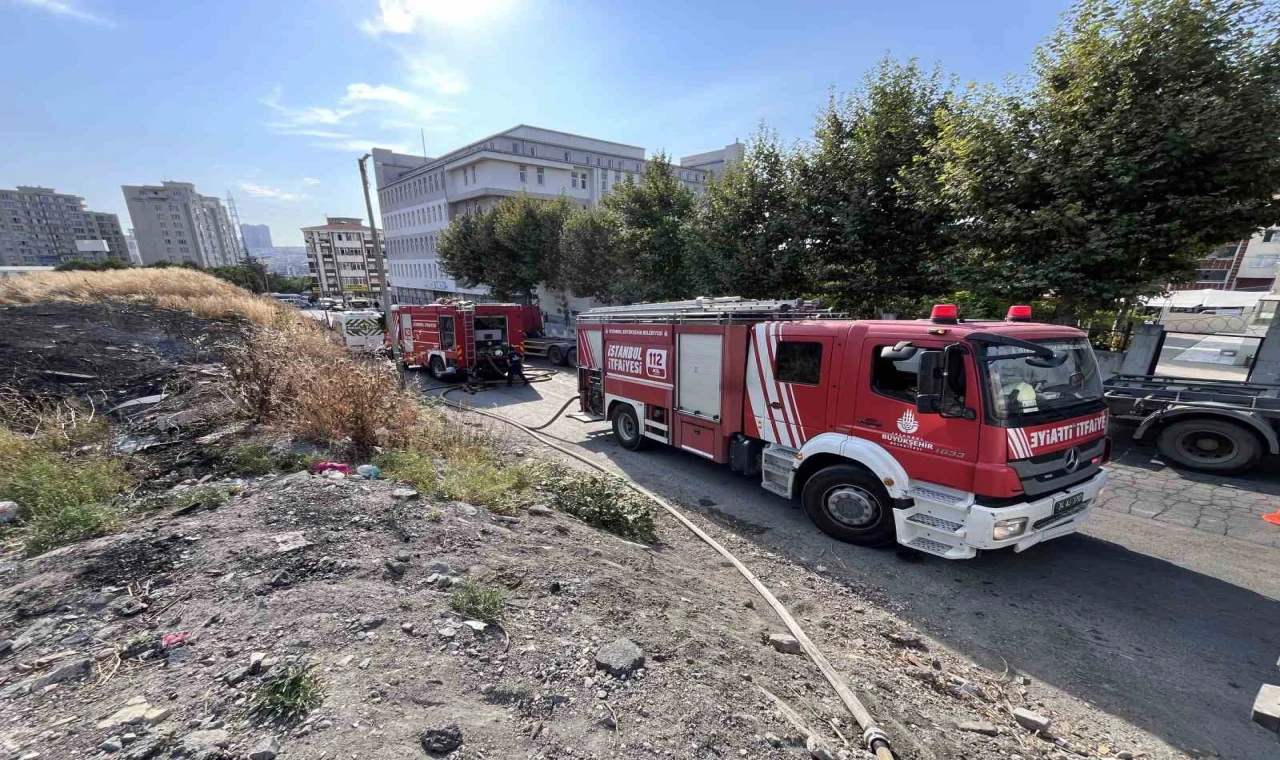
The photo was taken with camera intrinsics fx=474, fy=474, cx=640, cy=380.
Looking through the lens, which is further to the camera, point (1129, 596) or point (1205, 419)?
point (1205, 419)

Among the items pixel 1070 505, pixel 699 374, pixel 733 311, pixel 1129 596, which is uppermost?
pixel 733 311

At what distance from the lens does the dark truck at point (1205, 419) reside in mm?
6727

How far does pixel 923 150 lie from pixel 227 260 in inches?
6636

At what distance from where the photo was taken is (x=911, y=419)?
4672mm

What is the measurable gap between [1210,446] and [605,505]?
→ 9.16 m

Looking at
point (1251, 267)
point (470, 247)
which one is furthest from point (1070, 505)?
point (1251, 267)

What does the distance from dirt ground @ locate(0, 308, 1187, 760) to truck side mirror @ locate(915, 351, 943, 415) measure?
71.3 inches

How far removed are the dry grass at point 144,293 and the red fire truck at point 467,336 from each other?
4.80 m

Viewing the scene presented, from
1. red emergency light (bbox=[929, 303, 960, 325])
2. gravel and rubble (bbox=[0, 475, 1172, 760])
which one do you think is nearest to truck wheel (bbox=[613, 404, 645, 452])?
gravel and rubble (bbox=[0, 475, 1172, 760])

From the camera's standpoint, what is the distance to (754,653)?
10.6 ft

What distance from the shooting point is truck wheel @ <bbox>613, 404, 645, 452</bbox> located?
28.6 ft

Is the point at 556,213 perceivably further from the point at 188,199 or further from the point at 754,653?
the point at 188,199

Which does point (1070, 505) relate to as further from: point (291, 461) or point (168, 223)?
point (168, 223)

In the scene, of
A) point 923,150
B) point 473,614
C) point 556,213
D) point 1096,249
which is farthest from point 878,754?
point 556,213
